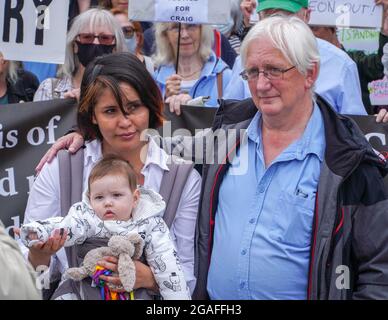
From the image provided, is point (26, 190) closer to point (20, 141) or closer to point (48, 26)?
point (20, 141)

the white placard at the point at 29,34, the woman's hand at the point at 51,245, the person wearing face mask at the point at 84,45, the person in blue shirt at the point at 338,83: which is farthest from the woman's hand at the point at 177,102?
the woman's hand at the point at 51,245

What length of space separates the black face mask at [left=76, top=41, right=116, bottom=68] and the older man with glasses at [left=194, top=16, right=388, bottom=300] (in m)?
2.07

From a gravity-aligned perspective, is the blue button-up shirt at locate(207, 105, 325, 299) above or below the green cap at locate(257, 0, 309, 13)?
below

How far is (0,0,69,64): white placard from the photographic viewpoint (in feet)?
19.2

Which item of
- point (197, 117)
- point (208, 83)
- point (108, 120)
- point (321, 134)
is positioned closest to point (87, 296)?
point (108, 120)

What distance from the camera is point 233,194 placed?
4359 millimetres

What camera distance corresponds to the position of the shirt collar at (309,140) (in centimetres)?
429

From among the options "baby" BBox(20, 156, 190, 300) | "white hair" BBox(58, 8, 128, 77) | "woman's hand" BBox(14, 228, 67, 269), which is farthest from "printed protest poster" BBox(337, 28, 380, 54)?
"woman's hand" BBox(14, 228, 67, 269)

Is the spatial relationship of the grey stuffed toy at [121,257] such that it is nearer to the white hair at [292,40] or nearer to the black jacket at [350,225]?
the black jacket at [350,225]

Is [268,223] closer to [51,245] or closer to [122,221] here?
[122,221]

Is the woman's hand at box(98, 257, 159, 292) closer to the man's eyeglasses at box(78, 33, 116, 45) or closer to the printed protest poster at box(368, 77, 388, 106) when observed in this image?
the man's eyeglasses at box(78, 33, 116, 45)

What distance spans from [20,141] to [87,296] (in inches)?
64.6

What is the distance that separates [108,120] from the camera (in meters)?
4.48

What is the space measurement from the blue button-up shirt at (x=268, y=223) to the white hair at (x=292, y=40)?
260mm
